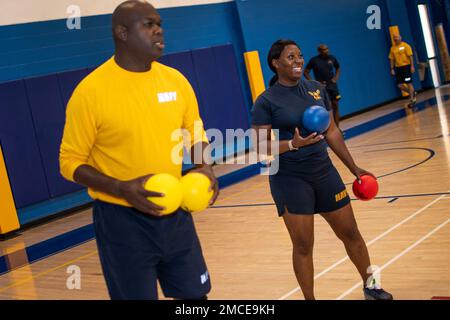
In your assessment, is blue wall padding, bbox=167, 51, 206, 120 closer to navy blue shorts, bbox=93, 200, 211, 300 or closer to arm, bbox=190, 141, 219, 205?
arm, bbox=190, 141, 219, 205

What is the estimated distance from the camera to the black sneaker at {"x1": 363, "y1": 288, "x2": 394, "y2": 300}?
386 centimetres

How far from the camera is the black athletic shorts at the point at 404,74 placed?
1489 centimetres

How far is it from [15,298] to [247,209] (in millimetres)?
3052

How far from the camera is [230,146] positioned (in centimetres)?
1255

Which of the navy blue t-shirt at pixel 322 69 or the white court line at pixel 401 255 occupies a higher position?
the navy blue t-shirt at pixel 322 69

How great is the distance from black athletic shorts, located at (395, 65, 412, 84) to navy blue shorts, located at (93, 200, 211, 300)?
1318 centimetres

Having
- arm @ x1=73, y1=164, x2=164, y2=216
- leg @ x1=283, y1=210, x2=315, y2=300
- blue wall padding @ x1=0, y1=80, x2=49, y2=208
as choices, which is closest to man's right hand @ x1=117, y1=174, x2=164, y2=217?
arm @ x1=73, y1=164, x2=164, y2=216

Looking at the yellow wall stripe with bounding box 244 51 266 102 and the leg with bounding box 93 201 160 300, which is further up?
the yellow wall stripe with bounding box 244 51 266 102

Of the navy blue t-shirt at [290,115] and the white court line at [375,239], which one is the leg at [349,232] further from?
the white court line at [375,239]

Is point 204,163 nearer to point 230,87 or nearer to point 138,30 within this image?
point 138,30

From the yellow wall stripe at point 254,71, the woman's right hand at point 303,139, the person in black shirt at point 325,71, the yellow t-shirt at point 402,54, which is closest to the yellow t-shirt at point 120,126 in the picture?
the woman's right hand at point 303,139

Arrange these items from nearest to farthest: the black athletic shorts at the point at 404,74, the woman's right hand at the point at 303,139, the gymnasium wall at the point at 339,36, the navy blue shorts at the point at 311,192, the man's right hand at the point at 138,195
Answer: the man's right hand at the point at 138,195 → the woman's right hand at the point at 303,139 → the navy blue shorts at the point at 311,192 → the gymnasium wall at the point at 339,36 → the black athletic shorts at the point at 404,74

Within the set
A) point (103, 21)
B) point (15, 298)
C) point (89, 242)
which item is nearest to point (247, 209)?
point (89, 242)

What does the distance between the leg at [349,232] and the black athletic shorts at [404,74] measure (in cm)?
1173
